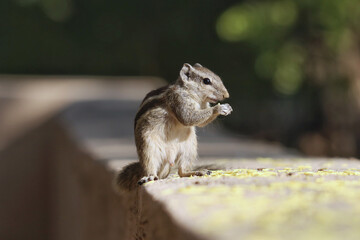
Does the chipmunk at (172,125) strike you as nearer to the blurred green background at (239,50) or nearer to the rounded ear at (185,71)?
the rounded ear at (185,71)

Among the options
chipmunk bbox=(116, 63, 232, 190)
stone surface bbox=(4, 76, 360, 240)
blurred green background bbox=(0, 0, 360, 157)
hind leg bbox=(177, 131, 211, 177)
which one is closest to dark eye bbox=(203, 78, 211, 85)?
chipmunk bbox=(116, 63, 232, 190)

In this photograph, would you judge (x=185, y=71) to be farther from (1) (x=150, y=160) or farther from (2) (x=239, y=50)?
(2) (x=239, y=50)

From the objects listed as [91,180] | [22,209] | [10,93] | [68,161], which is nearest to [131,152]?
[91,180]

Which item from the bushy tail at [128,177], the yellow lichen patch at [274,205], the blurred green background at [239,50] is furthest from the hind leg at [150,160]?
the blurred green background at [239,50]

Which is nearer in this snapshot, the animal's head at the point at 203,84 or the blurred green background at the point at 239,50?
the animal's head at the point at 203,84

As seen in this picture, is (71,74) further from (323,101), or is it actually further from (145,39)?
(323,101)

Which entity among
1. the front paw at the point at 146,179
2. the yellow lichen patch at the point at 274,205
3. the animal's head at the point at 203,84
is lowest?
the yellow lichen patch at the point at 274,205

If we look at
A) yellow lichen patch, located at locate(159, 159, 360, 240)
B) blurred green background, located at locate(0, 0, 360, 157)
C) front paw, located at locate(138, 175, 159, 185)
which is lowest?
yellow lichen patch, located at locate(159, 159, 360, 240)

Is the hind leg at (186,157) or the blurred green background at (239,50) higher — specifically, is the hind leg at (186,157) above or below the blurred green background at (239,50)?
below

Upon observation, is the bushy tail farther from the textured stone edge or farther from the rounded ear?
the rounded ear
